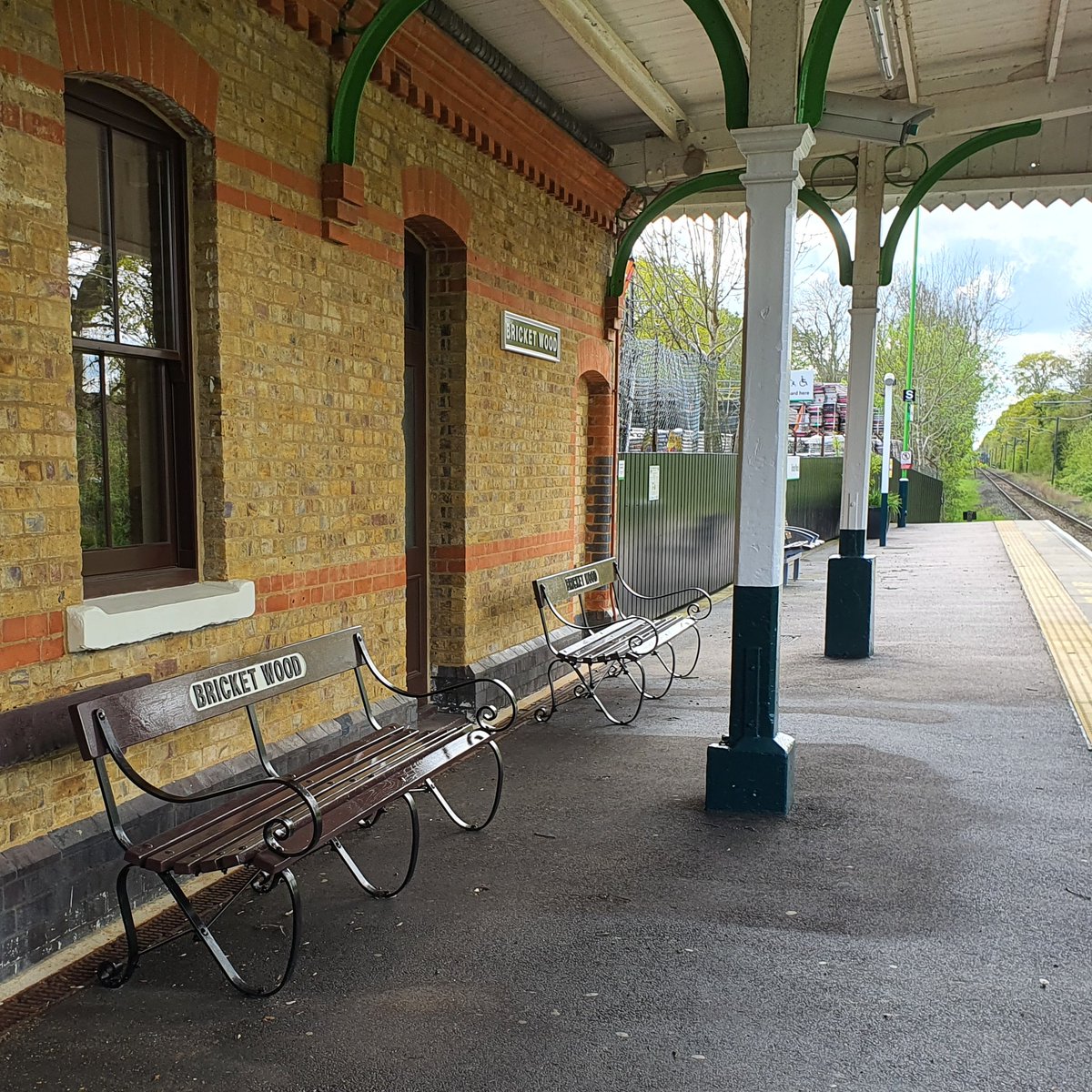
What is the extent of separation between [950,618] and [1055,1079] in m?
8.98

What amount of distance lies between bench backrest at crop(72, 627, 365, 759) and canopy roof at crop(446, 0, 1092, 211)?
3901 millimetres

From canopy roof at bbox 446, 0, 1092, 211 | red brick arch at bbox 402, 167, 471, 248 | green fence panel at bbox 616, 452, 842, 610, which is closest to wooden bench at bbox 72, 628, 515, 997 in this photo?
red brick arch at bbox 402, 167, 471, 248

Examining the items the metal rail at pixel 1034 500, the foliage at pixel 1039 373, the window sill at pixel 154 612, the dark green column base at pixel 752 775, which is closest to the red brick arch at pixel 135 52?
the window sill at pixel 154 612

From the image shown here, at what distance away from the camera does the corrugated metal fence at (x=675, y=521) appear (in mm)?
10711

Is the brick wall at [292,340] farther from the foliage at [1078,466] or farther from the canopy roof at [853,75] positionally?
the foliage at [1078,466]

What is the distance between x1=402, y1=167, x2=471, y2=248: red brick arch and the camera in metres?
5.86

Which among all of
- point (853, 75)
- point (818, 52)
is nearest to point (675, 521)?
point (853, 75)

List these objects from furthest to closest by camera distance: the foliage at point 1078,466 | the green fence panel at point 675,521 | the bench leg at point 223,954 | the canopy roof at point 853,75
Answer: the foliage at point 1078,466, the green fence panel at point 675,521, the canopy roof at point 853,75, the bench leg at point 223,954

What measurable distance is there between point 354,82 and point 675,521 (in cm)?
795

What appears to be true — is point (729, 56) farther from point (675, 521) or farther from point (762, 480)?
point (675, 521)

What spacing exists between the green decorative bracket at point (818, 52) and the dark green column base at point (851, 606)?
15.7 ft

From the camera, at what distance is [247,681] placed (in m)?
4.11

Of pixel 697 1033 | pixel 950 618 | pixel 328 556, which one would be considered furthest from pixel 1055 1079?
pixel 950 618

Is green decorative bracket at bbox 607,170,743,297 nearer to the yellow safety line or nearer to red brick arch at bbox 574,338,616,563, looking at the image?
red brick arch at bbox 574,338,616,563
